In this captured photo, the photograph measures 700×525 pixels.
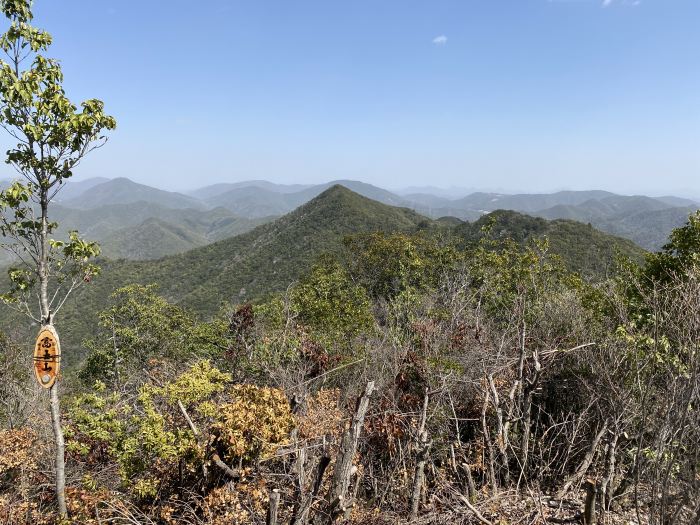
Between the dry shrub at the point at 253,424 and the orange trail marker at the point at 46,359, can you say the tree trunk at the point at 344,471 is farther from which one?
the orange trail marker at the point at 46,359

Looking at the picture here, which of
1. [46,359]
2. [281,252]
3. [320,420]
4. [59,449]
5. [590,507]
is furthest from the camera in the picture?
[281,252]

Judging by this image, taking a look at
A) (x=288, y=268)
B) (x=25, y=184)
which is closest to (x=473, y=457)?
(x=25, y=184)

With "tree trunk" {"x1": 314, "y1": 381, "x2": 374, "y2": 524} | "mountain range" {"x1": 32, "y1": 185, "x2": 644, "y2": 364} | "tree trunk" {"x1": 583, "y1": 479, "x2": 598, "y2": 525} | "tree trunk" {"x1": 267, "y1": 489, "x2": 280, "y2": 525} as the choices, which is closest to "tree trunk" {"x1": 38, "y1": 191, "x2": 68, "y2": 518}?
"tree trunk" {"x1": 267, "y1": 489, "x2": 280, "y2": 525}

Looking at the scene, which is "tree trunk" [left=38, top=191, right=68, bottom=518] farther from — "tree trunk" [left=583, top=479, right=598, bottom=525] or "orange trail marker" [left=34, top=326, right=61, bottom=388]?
"tree trunk" [left=583, top=479, right=598, bottom=525]

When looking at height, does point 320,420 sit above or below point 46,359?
below

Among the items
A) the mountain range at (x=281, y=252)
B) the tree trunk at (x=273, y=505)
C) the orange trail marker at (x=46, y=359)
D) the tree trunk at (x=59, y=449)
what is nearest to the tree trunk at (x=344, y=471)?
the tree trunk at (x=273, y=505)

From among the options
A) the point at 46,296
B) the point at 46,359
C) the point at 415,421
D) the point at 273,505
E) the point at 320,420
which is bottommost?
the point at 320,420

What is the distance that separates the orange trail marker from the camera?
20.7ft

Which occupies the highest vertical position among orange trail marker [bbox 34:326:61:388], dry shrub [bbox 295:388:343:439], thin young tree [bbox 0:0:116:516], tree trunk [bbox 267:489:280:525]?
thin young tree [bbox 0:0:116:516]

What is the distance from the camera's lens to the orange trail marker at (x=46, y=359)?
6.30 m

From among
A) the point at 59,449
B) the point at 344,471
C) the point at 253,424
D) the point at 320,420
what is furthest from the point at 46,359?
the point at 320,420

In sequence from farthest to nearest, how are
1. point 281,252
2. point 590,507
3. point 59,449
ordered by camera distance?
point 281,252
point 59,449
point 590,507

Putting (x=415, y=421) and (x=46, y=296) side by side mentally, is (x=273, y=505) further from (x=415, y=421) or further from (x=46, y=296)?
(x=46, y=296)

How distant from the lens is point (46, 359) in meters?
6.33
